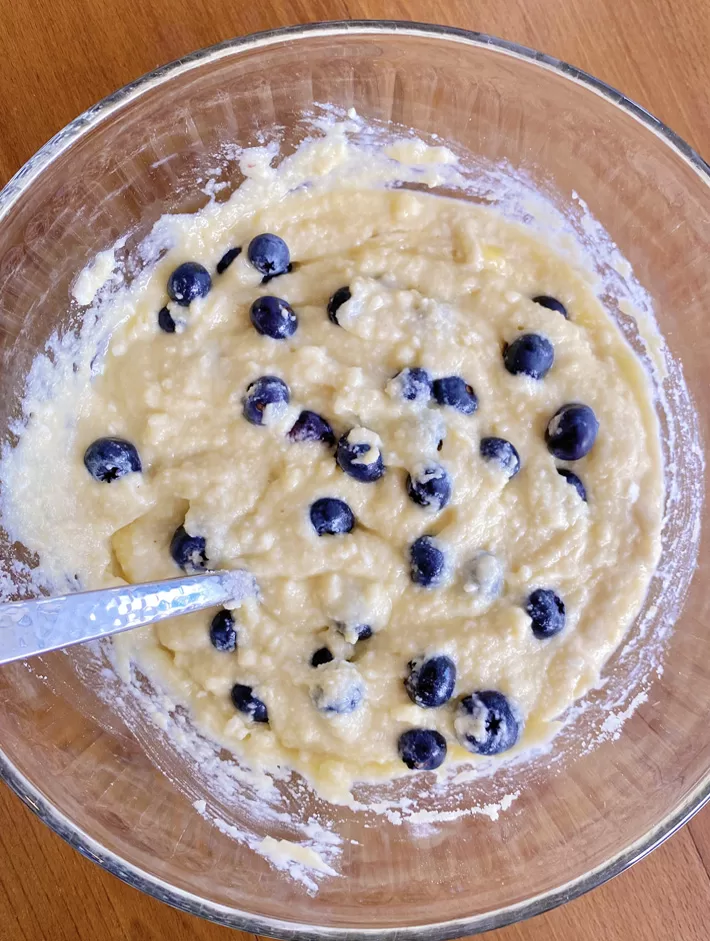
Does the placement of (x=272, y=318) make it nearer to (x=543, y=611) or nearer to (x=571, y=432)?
(x=571, y=432)

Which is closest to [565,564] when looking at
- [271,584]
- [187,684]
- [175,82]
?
[271,584]

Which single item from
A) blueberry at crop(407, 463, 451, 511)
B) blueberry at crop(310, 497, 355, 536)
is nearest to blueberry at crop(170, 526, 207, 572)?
blueberry at crop(310, 497, 355, 536)

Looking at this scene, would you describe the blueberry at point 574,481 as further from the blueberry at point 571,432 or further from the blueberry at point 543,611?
the blueberry at point 543,611

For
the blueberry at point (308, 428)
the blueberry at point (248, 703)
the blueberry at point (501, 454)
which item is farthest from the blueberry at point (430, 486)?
the blueberry at point (248, 703)

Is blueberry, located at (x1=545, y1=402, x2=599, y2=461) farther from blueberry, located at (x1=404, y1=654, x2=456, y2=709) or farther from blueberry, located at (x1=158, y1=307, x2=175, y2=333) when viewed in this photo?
blueberry, located at (x1=158, y1=307, x2=175, y2=333)

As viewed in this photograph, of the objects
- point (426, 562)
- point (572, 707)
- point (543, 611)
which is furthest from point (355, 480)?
point (572, 707)

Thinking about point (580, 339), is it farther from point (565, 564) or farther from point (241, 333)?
point (241, 333)
